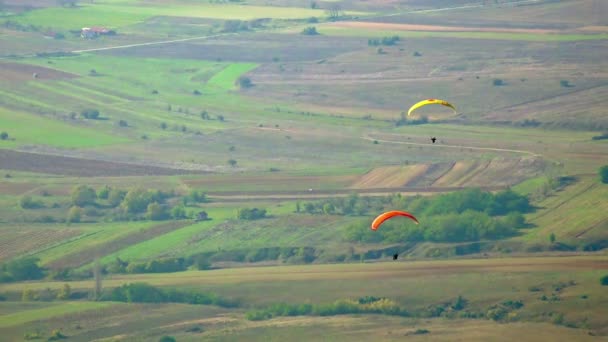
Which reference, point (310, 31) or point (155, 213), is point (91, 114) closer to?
point (155, 213)

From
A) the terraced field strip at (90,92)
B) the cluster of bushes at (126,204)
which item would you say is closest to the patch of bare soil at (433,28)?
the terraced field strip at (90,92)

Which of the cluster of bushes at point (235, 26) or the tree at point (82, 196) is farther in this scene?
the cluster of bushes at point (235, 26)

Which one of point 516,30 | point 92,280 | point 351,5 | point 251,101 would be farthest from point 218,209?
point 351,5

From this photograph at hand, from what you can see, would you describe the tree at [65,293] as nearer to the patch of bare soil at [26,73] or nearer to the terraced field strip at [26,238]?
the terraced field strip at [26,238]

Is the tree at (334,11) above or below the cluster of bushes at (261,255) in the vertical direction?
above

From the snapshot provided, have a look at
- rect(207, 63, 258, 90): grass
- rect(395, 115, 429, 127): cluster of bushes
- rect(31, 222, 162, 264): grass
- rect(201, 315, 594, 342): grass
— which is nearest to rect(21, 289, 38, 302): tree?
rect(31, 222, 162, 264): grass

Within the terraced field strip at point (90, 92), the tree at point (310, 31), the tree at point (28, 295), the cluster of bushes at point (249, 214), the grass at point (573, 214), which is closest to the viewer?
the tree at point (28, 295)
